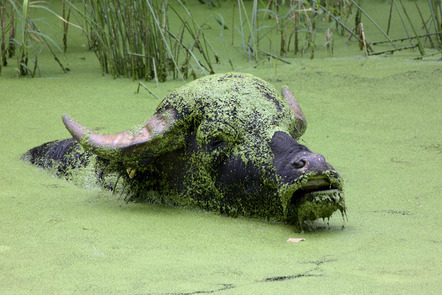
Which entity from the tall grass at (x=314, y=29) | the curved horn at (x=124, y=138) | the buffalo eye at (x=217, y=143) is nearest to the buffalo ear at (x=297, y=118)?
the buffalo eye at (x=217, y=143)

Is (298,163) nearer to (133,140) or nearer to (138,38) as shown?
(133,140)

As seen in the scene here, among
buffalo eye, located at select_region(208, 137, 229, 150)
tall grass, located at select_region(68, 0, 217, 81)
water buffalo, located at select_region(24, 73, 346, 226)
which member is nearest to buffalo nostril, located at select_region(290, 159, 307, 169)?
water buffalo, located at select_region(24, 73, 346, 226)

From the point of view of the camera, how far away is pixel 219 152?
3285mm

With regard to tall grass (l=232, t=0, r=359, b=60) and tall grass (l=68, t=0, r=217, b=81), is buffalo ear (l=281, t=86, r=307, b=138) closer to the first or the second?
tall grass (l=68, t=0, r=217, b=81)

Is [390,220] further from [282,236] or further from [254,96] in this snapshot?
[254,96]

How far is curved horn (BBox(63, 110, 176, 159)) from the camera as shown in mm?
3357

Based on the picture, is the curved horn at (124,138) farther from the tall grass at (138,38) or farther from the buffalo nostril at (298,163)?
the tall grass at (138,38)

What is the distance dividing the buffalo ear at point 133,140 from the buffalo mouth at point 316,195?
2.66ft

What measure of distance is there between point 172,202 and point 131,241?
71cm

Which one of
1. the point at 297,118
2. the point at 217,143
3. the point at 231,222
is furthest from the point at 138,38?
the point at 231,222

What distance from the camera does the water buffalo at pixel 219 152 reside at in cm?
306

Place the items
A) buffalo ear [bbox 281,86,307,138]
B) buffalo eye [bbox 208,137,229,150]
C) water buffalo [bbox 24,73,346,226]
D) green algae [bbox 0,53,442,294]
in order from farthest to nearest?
buffalo ear [bbox 281,86,307,138] < buffalo eye [bbox 208,137,229,150] < water buffalo [bbox 24,73,346,226] < green algae [bbox 0,53,442,294]

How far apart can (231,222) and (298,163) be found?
1.75ft

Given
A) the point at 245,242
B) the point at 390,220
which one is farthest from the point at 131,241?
the point at 390,220
